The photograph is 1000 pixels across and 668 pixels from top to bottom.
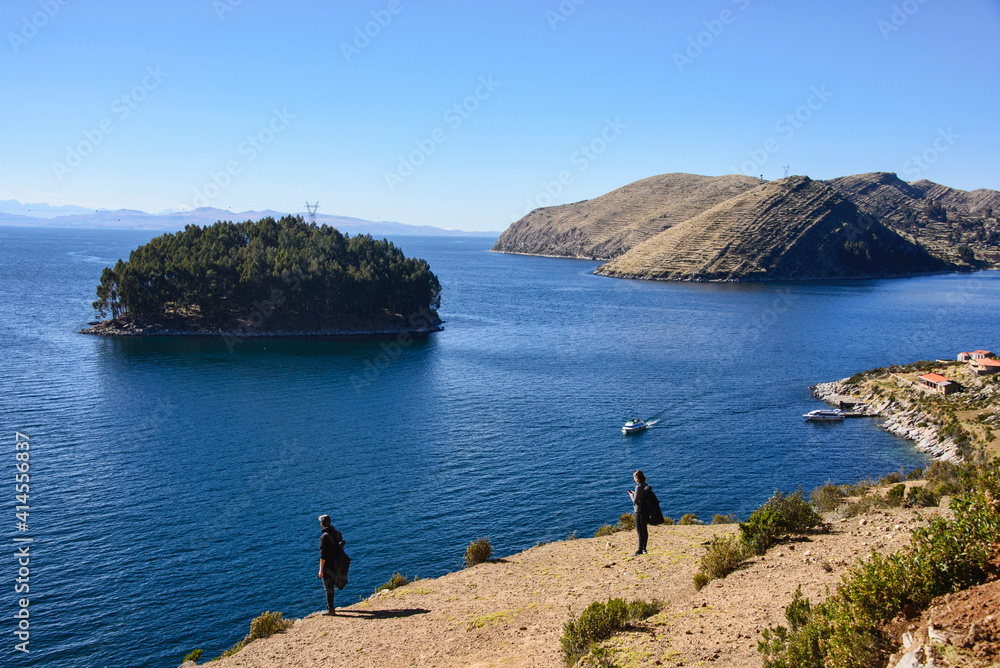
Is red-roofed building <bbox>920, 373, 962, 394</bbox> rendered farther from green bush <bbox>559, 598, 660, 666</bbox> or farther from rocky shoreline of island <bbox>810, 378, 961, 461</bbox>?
green bush <bbox>559, 598, 660, 666</bbox>

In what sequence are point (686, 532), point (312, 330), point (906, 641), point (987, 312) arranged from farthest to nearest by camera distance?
point (987, 312)
point (312, 330)
point (686, 532)
point (906, 641)

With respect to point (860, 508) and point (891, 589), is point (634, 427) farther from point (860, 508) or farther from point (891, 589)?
point (891, 589)

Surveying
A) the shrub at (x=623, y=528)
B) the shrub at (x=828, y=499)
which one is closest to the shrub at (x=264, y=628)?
the shrub at (x=623, y=528)

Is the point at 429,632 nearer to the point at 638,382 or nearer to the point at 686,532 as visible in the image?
the point at 686,532

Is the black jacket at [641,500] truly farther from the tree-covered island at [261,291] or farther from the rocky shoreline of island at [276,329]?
the tree-covered island at [261,291]

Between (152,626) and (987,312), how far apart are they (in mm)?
162838

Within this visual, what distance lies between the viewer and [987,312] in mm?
135875

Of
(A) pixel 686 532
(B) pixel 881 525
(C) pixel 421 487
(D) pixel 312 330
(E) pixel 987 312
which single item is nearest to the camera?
(B) pixel 881 525

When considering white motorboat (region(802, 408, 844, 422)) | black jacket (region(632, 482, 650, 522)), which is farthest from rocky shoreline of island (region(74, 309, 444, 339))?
black jacket (region(632, 482, 650, 522))

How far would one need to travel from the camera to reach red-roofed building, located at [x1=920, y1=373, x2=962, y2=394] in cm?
6181

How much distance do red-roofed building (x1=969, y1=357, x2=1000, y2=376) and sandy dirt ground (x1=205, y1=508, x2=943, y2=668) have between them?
5533cm

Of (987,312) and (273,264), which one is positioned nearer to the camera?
(273,264)

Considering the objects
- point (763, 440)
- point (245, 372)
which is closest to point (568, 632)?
point (763, 440)

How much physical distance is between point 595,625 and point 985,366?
69277 mm
